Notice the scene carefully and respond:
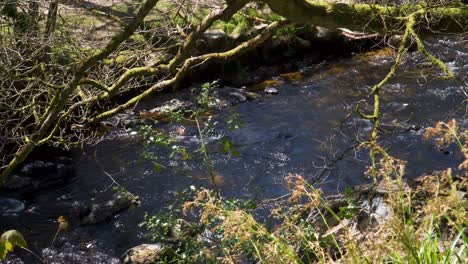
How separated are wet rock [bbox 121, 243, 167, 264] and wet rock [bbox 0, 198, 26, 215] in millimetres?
2095

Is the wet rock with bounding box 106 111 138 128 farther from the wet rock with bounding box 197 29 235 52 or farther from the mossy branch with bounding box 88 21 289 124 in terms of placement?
the mossy branch with bounding box 88 21 289 124

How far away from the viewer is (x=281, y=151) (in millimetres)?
8180

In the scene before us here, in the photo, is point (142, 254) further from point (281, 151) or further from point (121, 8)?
point (121, 8)

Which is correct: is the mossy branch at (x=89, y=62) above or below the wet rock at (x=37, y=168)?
above

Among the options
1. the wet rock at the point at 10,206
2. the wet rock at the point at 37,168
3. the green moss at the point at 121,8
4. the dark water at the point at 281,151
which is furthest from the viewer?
the green moss at the point at 121,8

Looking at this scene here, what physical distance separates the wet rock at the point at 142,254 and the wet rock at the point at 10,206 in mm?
2095

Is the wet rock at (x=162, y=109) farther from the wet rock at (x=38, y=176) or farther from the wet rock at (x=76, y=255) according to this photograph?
the wet rock at (x=76, y=255)

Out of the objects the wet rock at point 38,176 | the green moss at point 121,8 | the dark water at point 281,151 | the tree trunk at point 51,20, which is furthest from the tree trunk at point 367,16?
the green moss at point 121,8

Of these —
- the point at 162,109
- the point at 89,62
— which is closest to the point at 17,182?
the point at 162,109

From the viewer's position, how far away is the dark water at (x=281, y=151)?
6.86m

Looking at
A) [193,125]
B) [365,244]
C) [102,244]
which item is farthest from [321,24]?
[193,125]

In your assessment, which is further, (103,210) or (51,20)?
(103,210)

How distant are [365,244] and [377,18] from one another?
3.06 metres

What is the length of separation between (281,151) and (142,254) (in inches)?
126
